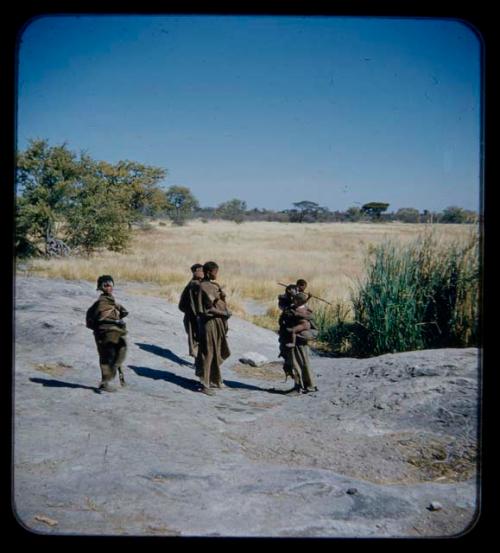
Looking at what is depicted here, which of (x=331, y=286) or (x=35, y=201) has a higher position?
(x=35, y=201)

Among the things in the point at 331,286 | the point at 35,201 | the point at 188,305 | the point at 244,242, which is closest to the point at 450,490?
the point at 188,305

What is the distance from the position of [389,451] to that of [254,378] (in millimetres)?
3310

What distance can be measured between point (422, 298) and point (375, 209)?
47.9 m

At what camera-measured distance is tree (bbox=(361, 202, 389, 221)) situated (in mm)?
55812

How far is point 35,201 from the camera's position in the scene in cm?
1898

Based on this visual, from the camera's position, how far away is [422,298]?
10.1 meters

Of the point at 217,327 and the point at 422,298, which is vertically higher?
the point at 422,298

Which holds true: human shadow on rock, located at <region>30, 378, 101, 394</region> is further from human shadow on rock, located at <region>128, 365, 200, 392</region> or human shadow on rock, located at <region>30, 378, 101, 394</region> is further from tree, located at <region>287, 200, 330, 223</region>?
tree, located at <region>287, 200, 330, 223</region>

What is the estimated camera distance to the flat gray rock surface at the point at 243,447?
4066 millimetres

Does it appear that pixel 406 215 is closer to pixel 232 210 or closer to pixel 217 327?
pixel 232 210

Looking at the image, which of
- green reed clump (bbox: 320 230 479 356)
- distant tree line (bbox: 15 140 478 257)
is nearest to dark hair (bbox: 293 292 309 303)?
green reed clump (bbox: 320 230 479 356)

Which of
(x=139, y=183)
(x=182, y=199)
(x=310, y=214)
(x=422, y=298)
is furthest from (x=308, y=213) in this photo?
(x=422, y=298)

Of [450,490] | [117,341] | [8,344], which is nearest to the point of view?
[8,344]

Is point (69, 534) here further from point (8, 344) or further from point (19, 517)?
point (8, 344)
